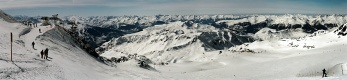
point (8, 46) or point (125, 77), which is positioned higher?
point (8, 46)

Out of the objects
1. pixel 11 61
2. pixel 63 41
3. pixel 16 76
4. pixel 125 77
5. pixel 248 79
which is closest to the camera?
pixel 16 76

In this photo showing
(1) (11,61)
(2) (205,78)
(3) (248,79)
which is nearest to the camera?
(1) (11,61)

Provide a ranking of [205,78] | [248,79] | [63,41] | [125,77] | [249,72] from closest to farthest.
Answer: [125,77] → [248,79] → [205,78] → [249,72] → [63,41]

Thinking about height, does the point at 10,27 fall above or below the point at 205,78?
above

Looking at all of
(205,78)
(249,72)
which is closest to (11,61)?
(205,78)

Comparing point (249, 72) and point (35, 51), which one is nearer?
point (35, 51)

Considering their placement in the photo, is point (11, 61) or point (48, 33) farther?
point (48, 33)

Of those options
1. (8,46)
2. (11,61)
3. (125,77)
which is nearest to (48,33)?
(8,46)

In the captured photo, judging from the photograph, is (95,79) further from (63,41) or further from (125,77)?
(63,41)

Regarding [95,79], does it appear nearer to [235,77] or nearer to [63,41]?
[235,77]
